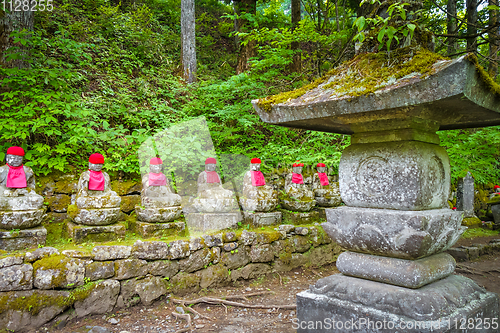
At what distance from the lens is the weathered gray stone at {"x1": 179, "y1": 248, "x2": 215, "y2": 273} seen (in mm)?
4051

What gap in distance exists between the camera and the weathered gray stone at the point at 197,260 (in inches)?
159

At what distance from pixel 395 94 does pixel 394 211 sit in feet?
3.51

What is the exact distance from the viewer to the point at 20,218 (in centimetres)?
330

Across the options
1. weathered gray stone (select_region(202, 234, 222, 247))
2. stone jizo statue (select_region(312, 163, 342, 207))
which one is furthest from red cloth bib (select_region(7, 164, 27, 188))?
stone jizo statue (select_region(312, 163, 342, 207))

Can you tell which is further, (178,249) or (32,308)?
(178,249)

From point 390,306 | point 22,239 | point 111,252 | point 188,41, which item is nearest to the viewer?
point 390,306

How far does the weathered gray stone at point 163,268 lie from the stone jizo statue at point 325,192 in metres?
3.18

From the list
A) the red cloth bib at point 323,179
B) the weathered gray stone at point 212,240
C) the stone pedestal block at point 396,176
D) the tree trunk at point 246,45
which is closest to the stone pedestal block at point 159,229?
the weathered gray stone at point 212,240

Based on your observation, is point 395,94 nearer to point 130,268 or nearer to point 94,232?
point 130,268

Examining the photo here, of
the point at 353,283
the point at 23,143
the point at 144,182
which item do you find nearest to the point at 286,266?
the point at 353,283

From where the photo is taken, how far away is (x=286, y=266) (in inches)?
195

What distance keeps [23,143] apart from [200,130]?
10.8 feet

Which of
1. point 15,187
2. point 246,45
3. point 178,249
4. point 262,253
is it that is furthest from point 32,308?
point 246,45

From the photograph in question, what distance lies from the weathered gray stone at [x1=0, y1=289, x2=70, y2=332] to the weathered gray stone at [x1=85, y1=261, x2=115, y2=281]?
0.94 ft
